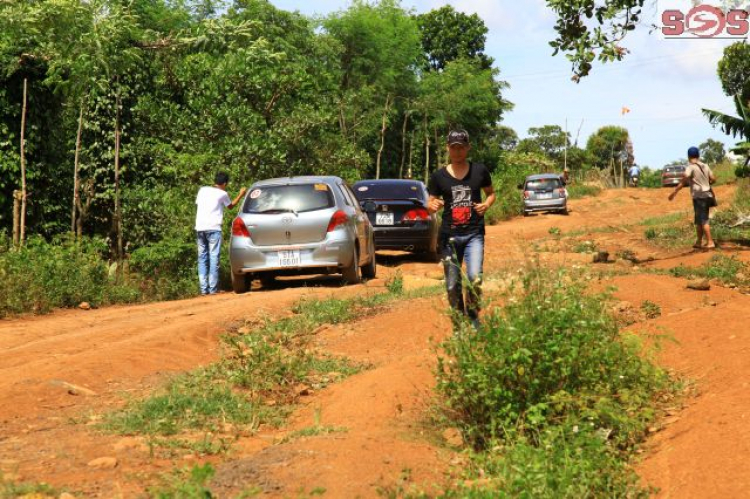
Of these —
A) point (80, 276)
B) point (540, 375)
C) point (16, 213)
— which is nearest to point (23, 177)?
point (16, 213)

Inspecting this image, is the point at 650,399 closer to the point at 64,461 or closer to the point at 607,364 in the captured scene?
the point at 607,364

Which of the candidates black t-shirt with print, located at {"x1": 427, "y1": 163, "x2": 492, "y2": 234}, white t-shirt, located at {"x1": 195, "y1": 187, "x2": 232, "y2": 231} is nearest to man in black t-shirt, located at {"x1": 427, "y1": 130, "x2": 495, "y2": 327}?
black t-shirt with print, located at {"x1": 427, "y1": 163, "x2": 492, "y2": 234}

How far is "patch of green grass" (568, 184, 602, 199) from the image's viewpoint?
50.0 m

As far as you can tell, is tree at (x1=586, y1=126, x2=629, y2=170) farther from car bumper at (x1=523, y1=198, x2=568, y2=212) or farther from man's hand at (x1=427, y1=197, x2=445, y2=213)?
man's hand at (x1=427, y1=197, x2=445, y2=213)

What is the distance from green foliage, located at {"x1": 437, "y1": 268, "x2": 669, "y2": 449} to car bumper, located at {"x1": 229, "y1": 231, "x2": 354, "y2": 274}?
7.79 meters

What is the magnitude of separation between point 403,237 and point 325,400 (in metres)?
11.3

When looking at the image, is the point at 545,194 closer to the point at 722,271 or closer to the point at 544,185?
the point at 544,185

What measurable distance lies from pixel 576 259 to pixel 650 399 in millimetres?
11218

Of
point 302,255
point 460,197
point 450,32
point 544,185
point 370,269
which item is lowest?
point 370,269

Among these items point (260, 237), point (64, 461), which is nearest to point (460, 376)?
point (64, 461)

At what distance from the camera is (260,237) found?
14445 millimetres

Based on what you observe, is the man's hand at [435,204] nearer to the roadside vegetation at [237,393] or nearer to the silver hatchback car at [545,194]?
the roadside vegetation at [237,393]

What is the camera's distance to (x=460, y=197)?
8.71m

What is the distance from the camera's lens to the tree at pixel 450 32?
71.6 meters
